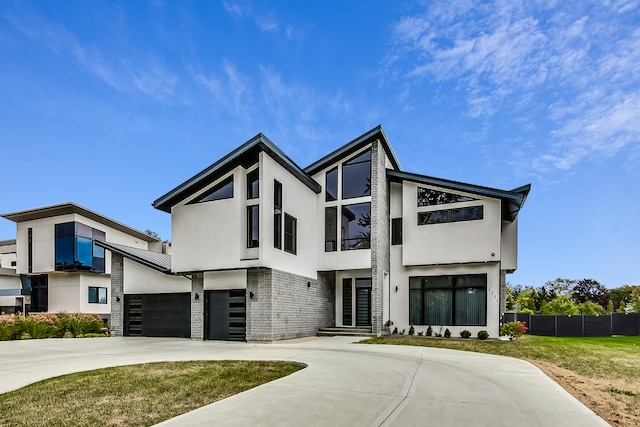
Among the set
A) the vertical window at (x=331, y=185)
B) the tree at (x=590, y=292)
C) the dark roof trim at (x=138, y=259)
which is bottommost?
the tree at (x=590, y=292)

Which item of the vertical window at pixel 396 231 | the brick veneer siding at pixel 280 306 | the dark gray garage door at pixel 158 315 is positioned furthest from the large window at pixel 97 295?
the vertical window at pixel 396 231

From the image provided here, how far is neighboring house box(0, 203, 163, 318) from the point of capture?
93.7ft

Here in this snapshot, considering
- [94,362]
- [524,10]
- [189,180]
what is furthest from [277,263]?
[524,10]

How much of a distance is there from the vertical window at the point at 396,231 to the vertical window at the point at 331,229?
2.80 m

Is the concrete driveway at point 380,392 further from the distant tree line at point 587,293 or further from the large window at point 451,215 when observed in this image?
the distant tree line at point 587,293

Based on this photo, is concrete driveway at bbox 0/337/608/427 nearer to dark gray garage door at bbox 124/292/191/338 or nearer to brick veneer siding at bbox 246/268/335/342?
brick veneer siding at bbox 246/268/335/342

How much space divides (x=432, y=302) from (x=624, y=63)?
36.7 feet

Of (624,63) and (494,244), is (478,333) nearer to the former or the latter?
(494,244)

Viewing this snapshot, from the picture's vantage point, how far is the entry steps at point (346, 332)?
17.2 meters

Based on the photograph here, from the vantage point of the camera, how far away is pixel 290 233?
16.0 metres

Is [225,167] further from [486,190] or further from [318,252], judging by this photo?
[486,190]

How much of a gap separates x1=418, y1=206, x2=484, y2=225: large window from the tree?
128ft

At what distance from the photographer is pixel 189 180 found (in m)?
15.1

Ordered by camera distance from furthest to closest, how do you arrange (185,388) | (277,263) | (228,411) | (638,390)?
(277,263) → (638,390) → (185,388) → (228,411)
